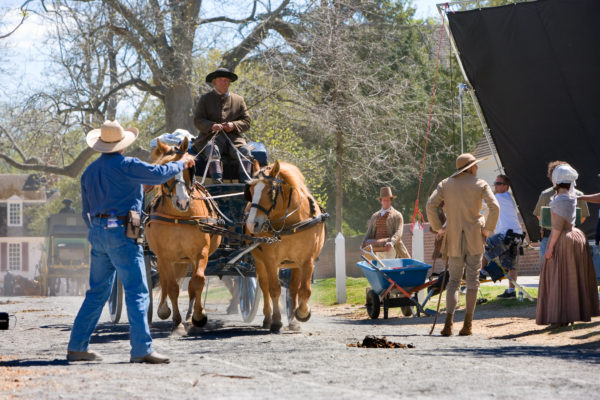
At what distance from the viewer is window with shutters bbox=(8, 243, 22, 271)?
64438 mm

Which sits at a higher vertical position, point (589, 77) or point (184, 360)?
point (589, 77)

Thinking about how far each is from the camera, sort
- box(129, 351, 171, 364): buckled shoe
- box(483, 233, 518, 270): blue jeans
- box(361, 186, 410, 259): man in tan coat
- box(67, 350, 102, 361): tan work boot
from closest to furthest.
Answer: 1. box(129, 351, 171, 364): buckled shoe
2. box(67, 350, 102, 361): tan work boot
3. box(483, 233, 518, 270): blue jeans
4. box(361, 186, 410, 259): man in tan coat

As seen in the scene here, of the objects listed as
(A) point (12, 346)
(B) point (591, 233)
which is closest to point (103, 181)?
(A) point (12, 346)

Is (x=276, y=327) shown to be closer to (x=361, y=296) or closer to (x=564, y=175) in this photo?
(x=564, y=175)

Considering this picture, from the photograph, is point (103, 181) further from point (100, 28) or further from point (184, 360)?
point (100, 28)

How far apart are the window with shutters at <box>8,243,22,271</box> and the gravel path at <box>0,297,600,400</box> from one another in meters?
55.1

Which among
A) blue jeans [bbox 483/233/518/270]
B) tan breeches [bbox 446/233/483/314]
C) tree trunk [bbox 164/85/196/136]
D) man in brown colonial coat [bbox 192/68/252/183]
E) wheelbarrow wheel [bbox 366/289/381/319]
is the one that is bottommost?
wheelbarrow wheel [bbox 366/289/381/319]

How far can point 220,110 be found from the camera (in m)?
13.3

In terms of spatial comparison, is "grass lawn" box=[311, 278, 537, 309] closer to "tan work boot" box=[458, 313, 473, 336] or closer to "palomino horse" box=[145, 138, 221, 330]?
"tan work boot" box=[458, 313, 473, 336]

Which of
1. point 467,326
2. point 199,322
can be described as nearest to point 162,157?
point 199,322

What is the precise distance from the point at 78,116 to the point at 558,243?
18.2 metres

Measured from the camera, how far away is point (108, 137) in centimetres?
873

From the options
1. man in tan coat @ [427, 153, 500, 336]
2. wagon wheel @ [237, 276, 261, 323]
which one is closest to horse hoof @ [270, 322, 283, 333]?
man in tan coat @ [427, 153, 500, 336]

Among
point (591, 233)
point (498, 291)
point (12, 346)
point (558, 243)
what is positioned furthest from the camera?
point (498, 291)
